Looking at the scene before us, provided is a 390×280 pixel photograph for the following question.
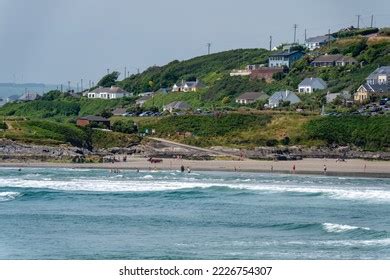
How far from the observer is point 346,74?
85.4 meters

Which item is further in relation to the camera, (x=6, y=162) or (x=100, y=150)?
(x=100, y=150)

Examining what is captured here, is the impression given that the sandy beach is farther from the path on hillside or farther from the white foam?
the white foam

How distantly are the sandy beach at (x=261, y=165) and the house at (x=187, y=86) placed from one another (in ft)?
102

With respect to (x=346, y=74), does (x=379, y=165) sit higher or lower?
lower

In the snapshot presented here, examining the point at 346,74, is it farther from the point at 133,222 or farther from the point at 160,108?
the point at 133,222

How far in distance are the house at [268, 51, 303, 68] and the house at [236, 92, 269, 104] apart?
1007 centimetres

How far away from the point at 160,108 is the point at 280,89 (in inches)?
370

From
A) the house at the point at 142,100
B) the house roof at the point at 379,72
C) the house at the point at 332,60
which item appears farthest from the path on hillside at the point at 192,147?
the house at the point at 332,60

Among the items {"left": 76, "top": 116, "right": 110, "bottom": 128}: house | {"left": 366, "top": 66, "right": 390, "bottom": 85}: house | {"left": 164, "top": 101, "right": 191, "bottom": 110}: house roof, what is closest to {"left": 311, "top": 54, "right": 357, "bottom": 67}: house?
{"left": 366, "top": 66, "right": 390, "bottom": 85}: house

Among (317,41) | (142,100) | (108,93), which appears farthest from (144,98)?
(317,41)

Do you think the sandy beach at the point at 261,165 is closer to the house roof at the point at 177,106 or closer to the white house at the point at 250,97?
the house roof at the point at 177,106

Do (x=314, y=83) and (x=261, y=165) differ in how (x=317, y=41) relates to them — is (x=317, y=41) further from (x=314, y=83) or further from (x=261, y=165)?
(x=261, y=165)

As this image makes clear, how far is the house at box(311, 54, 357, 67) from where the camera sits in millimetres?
87894
